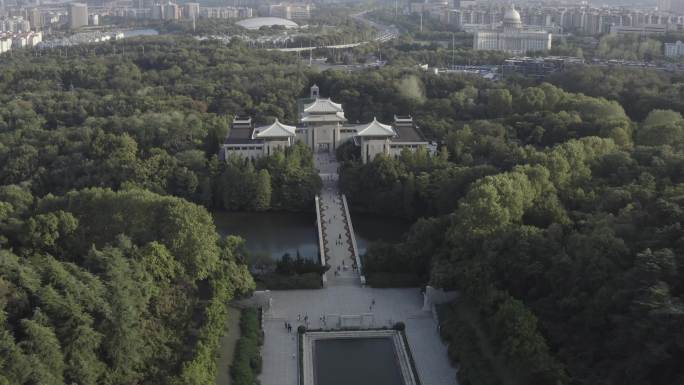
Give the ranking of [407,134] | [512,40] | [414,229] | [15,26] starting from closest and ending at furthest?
1. [414,229]
2. [407,134]
3. [512,40]
4. [15,26]

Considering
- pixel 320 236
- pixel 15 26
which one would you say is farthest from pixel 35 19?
pixel 320 236

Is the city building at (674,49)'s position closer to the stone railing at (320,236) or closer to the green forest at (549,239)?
the green forest at (549,239)

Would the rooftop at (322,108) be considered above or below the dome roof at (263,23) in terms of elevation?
below

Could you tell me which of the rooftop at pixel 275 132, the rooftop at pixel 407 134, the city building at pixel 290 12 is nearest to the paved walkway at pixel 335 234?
the rooftop at pixel 275 132

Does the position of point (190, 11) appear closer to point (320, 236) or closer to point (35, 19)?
point (35, 19)

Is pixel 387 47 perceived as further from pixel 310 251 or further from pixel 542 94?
pixel 310 251

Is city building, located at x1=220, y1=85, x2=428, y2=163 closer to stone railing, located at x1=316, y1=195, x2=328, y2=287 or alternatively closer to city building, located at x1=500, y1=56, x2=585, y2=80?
stone railing, located at x1=316, y1=195, x2=328, y2=287

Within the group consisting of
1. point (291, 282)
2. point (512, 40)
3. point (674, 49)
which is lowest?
point (291, 282)
